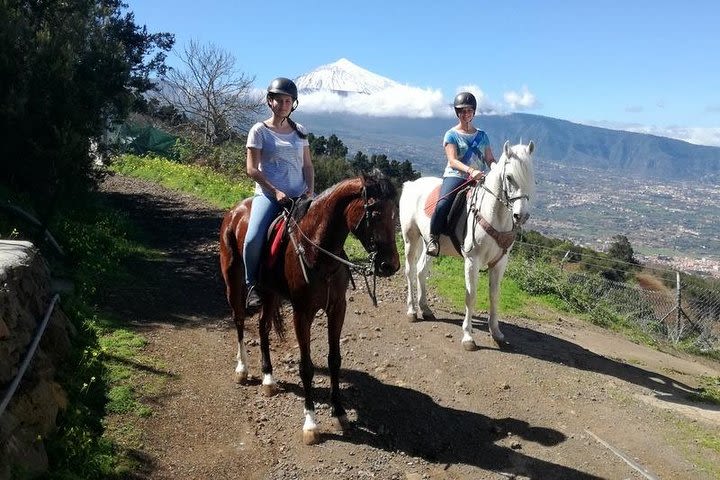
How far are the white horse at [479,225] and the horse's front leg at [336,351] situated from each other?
243 cm

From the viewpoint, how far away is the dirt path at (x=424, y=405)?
180 inches

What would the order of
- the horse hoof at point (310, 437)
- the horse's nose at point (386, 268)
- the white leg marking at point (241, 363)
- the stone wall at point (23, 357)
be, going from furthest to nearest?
the white leg marking at point (241, 363)
the horse hoof at point (310, 437)
the horse's nose at point (386, 268)
the stone wall at point (23, 357)

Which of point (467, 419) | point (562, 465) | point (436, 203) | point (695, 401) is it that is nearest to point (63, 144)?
point (436, 203)

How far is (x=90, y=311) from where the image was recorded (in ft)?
22.5

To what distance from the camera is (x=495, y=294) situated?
23.5 ft

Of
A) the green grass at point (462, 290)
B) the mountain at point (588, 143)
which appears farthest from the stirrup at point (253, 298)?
the mountain at point (588, 143)

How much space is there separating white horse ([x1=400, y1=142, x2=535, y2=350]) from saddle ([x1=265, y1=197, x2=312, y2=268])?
2594mm

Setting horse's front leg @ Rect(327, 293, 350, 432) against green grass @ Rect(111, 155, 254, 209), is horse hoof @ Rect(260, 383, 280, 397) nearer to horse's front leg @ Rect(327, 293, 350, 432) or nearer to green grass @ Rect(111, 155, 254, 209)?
horse's front leg @ Rect(327, 293, 350, 432)

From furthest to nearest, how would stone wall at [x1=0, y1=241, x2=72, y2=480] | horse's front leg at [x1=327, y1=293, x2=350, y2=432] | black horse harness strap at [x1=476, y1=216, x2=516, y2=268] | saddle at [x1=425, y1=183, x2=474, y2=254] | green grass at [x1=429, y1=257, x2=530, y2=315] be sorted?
green grass at [x1=429, y1=257, x2=530, y2=315]
saddle at [x1=425, y1=183, x2=474, y2=254]
black horse harness strap at [x1=476, y1=216, x2=516, y2=268]
horse's front leg at [x1=327, y1=293, x2=350, y2=432]
stone wall at [x1=0, y1=241, x2=72, y2=480]

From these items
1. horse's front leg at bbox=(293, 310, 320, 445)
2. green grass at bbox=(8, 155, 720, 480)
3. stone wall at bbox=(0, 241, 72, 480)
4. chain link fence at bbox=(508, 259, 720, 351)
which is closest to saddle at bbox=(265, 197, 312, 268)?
horse's front leg at bbox=(293, 310, 320, 445)

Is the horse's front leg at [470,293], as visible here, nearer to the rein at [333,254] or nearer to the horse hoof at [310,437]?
the rein at [333,254]

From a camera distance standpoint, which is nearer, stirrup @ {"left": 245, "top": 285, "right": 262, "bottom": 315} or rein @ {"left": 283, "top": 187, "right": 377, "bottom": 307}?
rein @ {"left": 283, "top": 187, "right": 377, "bottom": 307}

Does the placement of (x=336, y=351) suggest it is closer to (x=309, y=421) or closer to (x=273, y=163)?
(x=309, y=421)

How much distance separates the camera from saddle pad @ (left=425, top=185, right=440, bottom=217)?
7602mm
